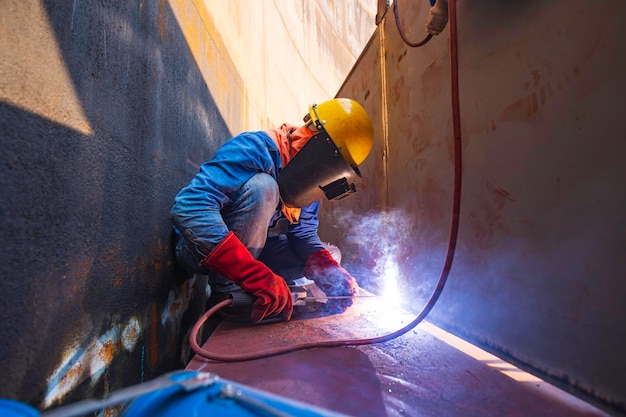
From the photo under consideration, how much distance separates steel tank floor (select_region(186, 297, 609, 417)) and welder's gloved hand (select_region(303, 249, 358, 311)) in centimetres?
52

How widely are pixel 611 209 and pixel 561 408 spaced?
52 centimetres

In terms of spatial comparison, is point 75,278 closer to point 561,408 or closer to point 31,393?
point 31,393

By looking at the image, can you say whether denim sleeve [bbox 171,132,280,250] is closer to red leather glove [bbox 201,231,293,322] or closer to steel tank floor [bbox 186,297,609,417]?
red leather glove [bbox 201,231,293,322]

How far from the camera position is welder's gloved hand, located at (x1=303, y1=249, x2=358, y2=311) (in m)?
1.88

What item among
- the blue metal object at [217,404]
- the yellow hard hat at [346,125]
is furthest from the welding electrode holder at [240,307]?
the blue metal object at [217,404]

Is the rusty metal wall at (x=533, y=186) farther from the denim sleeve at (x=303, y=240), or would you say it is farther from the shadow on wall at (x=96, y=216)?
the shadow on wall at (x=96, y=216)

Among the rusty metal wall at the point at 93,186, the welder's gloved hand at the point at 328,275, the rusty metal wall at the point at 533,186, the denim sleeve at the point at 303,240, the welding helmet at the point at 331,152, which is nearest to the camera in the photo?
the rusty metal wall at the point at 93,186

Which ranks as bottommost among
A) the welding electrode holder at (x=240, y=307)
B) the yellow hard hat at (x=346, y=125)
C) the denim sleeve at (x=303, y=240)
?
the welding electrode holder at (x=240, y=307)

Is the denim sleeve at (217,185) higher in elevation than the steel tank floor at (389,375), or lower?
higher

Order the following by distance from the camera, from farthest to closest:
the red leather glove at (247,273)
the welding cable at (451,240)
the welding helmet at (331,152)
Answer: the welding helmet at (331,152)
the red leather glove at (247,273)
the welding cable at (451,240)

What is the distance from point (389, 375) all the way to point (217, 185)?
1.02m

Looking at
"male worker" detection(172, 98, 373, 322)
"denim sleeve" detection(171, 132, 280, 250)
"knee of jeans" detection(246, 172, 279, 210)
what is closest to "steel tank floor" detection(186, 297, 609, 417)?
"male worker" detection(172, 98, 373, 322)

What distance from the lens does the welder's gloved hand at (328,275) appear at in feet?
6.17

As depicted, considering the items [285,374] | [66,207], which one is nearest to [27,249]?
[66,207]
